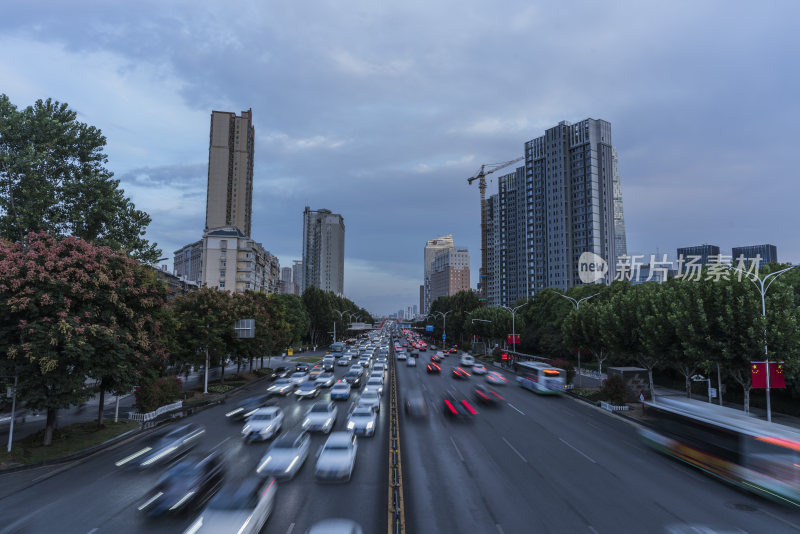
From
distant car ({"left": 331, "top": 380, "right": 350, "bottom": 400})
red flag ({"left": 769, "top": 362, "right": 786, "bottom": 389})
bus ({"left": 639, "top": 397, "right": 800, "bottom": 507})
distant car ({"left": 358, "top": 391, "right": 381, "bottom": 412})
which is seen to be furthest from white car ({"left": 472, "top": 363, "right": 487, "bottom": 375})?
bus ({"left": 639, "top": 397, "right": 800, "bottom": 507})

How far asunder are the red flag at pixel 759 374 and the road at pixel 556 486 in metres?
7.77

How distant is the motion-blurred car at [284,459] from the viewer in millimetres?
17531

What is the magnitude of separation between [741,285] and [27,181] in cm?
4790

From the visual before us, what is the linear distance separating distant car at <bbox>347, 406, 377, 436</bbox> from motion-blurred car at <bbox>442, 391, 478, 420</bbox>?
7.10 m

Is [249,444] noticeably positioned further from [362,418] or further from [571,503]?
[571,503]

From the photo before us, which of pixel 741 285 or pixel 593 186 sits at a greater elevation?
pixel 593 186

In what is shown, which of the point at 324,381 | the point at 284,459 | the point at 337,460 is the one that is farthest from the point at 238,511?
the point at 324,381

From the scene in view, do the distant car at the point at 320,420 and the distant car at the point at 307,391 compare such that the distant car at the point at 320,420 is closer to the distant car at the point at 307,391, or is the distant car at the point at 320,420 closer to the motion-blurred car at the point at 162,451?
the motion-blurred car at the point at 162,451

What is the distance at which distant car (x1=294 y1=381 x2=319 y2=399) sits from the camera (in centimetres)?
3794

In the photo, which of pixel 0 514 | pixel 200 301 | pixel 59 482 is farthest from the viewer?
pixel 200 301

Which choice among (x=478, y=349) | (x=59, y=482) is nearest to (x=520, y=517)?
(x=59, y=482)

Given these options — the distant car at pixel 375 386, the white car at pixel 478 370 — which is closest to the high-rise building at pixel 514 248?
the white car at pixel 478 370

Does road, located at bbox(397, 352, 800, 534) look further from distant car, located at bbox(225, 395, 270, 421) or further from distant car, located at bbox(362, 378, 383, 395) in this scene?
distant car, located at bbox(225, 395, 270, 421)

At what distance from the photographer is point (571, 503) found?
15445 mm
